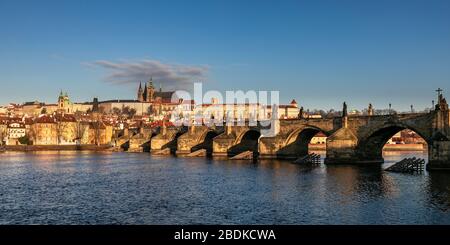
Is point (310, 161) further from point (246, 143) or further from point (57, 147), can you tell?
point (57, 147)

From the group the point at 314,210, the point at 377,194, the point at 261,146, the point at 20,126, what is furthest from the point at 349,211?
the point at 20,126

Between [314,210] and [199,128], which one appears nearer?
[314,210]

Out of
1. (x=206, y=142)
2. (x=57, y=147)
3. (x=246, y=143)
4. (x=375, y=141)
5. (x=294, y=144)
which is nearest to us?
(x=375, y=141)

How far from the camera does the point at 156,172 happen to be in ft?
158

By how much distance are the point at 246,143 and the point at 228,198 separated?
46807 mm

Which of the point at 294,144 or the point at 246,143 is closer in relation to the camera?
the point at 294,144

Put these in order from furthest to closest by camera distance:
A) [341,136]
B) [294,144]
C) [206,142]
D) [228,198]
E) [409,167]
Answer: [206,142] < [294,144] < [341,136] < [409,167] < [228,198]

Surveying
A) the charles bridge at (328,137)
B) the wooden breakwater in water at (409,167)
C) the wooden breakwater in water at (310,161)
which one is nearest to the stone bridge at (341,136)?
the charles bridge at (328,137)

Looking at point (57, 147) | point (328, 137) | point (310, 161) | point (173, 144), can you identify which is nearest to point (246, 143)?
point (310, 161)

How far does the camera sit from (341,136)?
53.8 m

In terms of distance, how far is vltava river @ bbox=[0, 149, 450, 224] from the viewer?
2289cm
